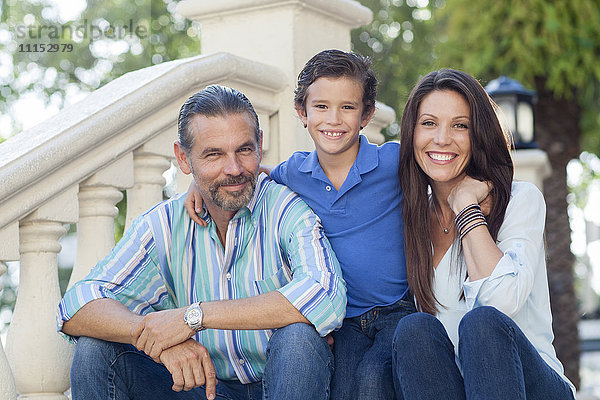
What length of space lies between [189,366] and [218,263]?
1.26 feet

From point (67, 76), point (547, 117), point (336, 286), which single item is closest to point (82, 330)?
point (336, 286)

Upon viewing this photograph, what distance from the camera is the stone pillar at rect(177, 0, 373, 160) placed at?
3.15 metres

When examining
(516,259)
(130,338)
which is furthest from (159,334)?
(516,259)

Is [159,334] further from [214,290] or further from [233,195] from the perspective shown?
[233,195]

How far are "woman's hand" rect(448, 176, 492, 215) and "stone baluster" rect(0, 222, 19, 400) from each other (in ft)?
4.23

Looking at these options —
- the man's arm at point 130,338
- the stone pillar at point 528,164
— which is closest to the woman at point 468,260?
the man's arm at point 130,338

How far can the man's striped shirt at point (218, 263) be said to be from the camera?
7.81 feet

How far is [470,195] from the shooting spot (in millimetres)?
2533

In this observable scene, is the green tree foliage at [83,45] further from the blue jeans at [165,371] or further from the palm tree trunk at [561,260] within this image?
the blue jeans at [165,371]

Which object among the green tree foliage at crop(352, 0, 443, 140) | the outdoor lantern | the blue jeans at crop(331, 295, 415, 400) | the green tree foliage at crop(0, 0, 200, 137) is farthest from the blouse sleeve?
the green tree foliage at crop(0, 0, 200, 137)

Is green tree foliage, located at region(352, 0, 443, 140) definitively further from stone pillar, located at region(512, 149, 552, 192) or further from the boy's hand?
the boy's hand

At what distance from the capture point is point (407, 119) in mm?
2717

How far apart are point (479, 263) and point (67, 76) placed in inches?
461

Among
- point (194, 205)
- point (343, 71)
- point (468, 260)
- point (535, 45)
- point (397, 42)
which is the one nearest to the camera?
point (468, 260)
